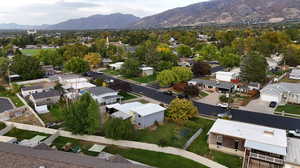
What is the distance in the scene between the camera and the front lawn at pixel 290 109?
33.8 metres

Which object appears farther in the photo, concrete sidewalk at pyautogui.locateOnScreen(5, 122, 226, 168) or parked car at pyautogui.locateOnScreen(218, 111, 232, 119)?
parked car at pyautogui.locateOnScreen(218, 111, 232, 119)

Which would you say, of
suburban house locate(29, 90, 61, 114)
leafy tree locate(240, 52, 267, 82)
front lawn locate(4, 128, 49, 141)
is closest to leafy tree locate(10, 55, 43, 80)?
suburban house locate(29, 90, 61, 114)

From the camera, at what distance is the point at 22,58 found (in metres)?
54.4

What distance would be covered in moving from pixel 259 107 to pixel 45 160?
3339cm

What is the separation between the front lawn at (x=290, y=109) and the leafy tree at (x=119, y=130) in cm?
2516

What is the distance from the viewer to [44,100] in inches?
1433

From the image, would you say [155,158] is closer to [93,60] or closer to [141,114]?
[141,114]

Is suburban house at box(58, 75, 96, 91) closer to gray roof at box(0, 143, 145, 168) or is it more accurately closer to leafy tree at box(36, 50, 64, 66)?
leafy tree at box(36, 50, 64, 66)

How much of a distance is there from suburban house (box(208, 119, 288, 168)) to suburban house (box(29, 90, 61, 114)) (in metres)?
26.2

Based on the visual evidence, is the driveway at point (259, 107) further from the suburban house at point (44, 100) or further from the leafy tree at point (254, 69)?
the suburban house at point (44, 100)

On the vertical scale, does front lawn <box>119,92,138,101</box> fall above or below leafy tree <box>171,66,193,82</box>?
below

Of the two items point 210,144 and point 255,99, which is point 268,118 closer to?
point 255,99

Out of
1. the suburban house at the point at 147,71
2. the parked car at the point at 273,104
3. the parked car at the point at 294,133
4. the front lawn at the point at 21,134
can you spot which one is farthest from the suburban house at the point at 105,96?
the parked car at the point at 273,104

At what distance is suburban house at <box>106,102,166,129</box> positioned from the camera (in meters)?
28.2
